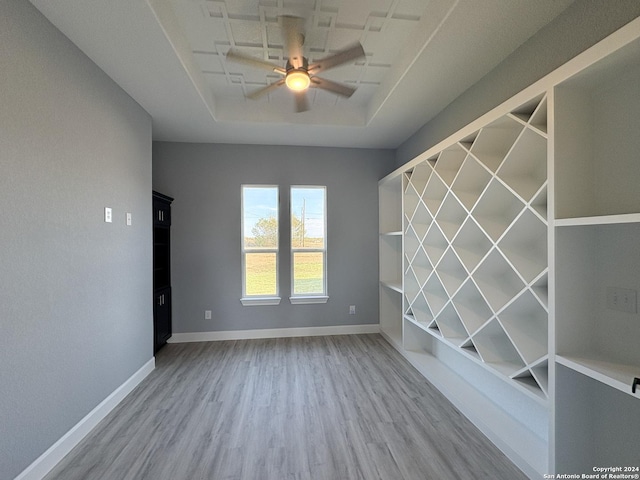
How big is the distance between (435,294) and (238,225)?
8.69ft

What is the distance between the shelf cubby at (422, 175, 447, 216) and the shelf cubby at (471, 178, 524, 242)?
60 centimetres

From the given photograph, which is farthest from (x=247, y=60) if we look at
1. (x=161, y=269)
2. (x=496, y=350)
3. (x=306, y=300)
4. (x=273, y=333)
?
(x=273, y=333)

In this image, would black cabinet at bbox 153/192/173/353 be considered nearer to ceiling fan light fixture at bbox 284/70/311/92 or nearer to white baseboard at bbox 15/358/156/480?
white baseboard at bbox 15/358/156/480

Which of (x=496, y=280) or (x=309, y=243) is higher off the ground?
(x=309, y=243)

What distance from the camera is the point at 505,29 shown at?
5.98 feet

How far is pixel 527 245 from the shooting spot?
192 cm

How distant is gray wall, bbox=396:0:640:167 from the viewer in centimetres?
144

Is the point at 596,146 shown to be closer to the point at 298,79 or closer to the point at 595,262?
the point at 595,262

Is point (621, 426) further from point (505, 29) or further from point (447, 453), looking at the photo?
point (505, 29)

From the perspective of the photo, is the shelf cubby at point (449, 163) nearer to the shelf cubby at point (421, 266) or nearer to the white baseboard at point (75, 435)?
the shelf cubby at point (421, 266)

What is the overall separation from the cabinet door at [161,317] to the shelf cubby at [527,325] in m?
3.47

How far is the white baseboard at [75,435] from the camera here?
5.32 ft

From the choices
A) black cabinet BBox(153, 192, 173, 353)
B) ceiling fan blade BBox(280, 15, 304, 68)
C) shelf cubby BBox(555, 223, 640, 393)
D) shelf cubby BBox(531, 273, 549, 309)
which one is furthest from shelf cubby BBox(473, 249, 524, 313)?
black cabinet BBox(153, 192, 173, 353)

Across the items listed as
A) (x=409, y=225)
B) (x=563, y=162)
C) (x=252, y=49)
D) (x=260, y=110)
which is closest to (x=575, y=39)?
(x=563, y=162)
